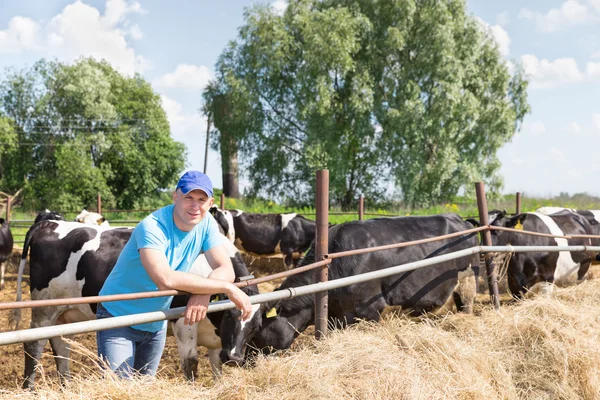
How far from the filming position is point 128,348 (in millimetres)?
3021

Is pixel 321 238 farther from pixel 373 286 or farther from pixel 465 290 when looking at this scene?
pixel 465 290

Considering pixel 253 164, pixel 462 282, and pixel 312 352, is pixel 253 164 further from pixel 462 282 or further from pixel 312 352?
pixel 312 352

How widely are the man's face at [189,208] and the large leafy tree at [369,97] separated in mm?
21535

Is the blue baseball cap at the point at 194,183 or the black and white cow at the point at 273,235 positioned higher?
the blue baseball cap at the point at 194,183

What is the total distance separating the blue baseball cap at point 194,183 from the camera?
286 centimetres

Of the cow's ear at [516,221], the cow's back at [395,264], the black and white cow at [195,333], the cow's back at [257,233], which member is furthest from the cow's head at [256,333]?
the cow's back at [257,233]

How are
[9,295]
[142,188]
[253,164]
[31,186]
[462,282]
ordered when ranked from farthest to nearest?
[142,188]
[31,186]
[253,164]
[9,295]
[462,282]

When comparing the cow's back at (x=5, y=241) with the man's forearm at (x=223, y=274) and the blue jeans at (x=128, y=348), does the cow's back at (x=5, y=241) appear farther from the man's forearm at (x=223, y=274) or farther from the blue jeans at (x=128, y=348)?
the man's forearm at (x=223, y=274)

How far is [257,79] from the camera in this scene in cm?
2547

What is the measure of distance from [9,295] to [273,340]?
7111 millimetres

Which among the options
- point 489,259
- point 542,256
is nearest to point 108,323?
point 489,259

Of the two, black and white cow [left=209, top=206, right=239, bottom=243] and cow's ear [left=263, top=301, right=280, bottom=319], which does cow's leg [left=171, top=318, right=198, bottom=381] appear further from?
black and white cow [left=209, top=206, right=239, bottom=243]

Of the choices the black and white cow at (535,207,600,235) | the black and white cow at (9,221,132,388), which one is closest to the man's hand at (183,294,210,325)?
the black and white cow at (9,221,132,388)

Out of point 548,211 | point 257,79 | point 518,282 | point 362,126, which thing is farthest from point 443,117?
point 518,282
